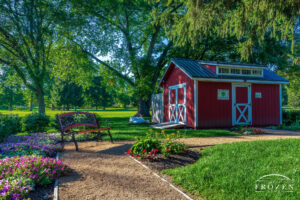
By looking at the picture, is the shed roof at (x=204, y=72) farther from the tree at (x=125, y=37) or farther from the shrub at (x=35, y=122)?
the shrub at (x=35, y=122)

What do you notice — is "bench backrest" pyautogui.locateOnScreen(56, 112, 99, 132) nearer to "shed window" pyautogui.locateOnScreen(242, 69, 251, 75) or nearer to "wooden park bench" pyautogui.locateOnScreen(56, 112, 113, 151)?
"wooden park bench" pyautogui.locateOnScreen(56, 112, 113, 151)

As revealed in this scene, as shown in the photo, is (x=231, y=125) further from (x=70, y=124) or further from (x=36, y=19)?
(x=36, y=19)

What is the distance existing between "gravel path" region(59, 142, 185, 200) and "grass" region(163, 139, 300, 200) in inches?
18.7

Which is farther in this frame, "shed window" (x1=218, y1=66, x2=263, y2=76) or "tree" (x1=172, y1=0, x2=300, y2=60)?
"shed window" (x1=218, y1=66, x2=263, y2=76)

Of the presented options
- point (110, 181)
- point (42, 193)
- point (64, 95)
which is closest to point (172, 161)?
point (110, 181)

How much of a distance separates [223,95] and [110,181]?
980cm

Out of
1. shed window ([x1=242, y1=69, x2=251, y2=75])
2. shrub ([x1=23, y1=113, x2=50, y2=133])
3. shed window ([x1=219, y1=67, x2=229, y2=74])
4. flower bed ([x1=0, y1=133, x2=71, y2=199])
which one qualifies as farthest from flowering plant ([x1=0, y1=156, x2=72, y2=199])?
shed window ([x1=242, y1=69, x2=251, y2=75])

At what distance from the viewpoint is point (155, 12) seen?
7820 mm

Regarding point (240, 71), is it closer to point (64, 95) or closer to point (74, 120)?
point (74, 120)

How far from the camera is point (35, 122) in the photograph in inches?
355

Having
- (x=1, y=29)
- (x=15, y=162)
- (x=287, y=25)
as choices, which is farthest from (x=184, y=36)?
(x=1, y=29)

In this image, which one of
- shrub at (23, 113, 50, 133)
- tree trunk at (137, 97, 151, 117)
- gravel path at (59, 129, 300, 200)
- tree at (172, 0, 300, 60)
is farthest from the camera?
tree trunk at (137, 97, 151, 117)

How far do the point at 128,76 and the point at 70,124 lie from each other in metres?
14.1

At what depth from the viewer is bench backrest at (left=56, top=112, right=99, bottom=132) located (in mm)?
6681
